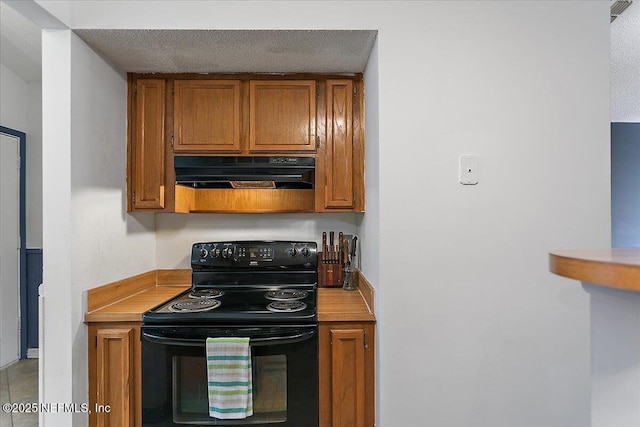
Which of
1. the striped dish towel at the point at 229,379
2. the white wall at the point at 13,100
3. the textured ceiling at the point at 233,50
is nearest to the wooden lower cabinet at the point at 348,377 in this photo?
the striped dish towel at the point at 229,379

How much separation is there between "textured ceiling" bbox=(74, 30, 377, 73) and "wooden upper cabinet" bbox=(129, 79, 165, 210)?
142mm

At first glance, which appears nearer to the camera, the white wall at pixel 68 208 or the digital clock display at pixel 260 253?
the white wall at pixel 68 208

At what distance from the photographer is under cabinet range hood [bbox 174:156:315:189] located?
83.8 inches

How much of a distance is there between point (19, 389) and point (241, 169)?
2.45m

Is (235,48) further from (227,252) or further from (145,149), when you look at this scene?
(227,252)

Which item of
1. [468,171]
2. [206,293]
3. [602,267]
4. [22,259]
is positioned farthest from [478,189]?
[22,259]

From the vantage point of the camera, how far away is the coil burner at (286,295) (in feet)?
7.04

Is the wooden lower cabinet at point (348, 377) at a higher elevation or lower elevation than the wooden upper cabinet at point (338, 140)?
lower

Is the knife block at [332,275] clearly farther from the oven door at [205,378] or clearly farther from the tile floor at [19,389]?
the tile floor at [19,389]

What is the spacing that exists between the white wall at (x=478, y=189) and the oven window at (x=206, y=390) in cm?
46

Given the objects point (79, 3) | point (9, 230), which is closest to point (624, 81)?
point (79, 3)

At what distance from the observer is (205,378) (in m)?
1.79

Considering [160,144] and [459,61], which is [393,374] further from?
[160,144]

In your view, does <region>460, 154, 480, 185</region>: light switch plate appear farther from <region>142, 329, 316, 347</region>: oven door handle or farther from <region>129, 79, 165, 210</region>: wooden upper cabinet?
<region>129, 79, 165, 210</region>: wooden upper cabinet
